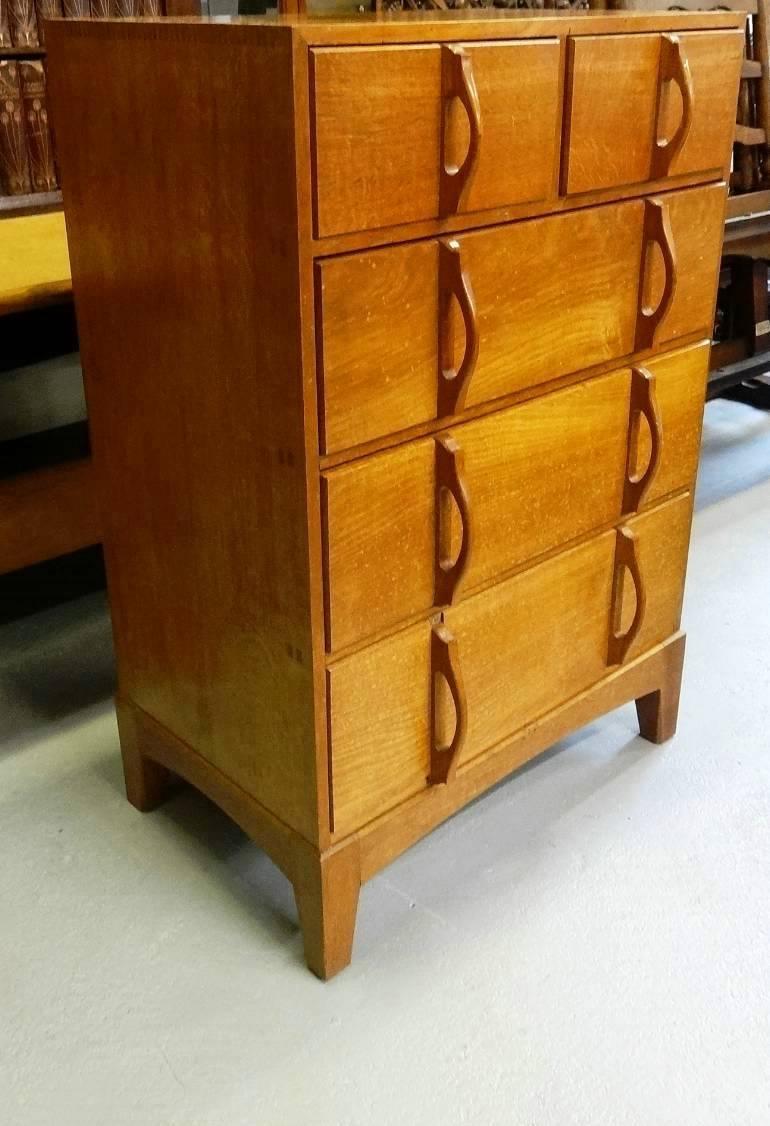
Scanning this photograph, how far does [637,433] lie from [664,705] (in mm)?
460

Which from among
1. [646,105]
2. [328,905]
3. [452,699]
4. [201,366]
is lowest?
[328,905]

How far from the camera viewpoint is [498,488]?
1.25 metres

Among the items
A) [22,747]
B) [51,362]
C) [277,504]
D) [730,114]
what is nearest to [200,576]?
[277,504]

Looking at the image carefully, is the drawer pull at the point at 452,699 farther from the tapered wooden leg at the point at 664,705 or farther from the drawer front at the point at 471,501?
the tapered wooden leg at the point at 664,705

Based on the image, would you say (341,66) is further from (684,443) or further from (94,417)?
(684,443)

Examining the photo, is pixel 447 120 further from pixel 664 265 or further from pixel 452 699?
pixel 452 699

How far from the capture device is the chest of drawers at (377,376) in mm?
1000

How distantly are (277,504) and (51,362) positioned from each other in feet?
4.48

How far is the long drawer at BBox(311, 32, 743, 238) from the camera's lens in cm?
96

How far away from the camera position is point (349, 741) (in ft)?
3.92

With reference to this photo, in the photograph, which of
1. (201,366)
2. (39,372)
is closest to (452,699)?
(201,366)

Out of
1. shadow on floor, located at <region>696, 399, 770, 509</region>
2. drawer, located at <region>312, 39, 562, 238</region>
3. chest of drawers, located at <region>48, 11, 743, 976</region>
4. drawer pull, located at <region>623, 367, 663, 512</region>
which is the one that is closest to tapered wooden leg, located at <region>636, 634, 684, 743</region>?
chest of drawers, located at <region>48, 11, 743, 976</region>

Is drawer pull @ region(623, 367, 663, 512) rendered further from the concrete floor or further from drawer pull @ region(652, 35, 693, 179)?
the concrete floor

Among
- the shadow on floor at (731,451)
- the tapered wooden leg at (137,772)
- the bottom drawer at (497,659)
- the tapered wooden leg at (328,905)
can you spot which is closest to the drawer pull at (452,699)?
the bottom drawer at (497,659)
